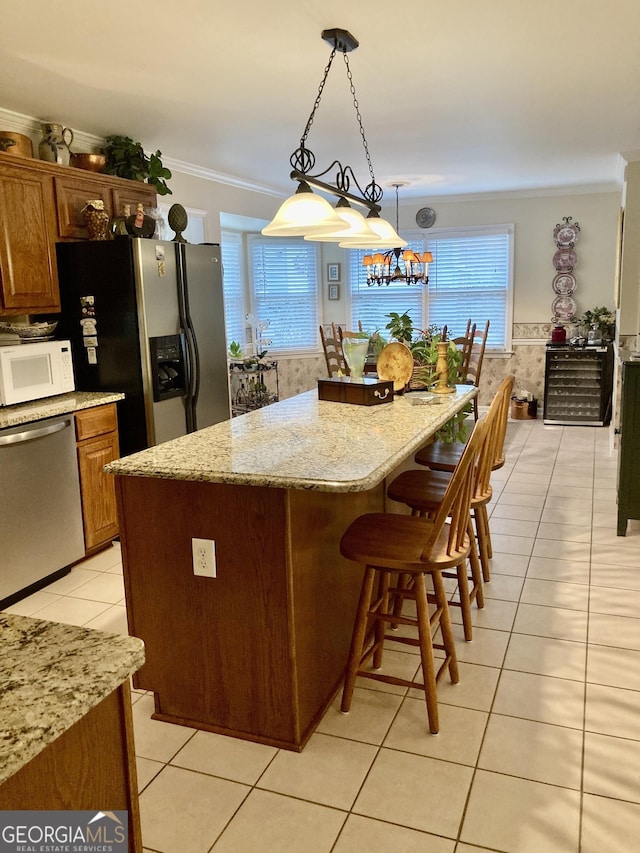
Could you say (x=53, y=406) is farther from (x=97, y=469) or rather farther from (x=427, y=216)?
(x=427, y=216)

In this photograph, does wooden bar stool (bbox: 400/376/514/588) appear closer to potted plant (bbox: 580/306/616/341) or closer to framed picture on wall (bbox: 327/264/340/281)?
potted plant (bbox: 580/306/616/341)

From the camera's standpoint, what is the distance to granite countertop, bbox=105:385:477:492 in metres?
1.95

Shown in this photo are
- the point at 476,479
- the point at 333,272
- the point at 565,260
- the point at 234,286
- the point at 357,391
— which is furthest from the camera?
the point at 333,272

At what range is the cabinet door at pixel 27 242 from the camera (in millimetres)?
3547

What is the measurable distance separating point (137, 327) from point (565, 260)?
5442mm

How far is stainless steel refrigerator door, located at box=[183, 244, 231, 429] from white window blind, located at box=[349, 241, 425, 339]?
13.3 ft

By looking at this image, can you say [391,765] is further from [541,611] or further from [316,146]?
[316,146]

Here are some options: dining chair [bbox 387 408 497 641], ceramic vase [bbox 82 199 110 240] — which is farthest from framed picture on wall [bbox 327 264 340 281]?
dining chair [bbox 387 408 497 641]

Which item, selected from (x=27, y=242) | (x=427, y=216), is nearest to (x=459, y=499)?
(x=27, y=242)

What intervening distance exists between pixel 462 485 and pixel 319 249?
22.0 ft

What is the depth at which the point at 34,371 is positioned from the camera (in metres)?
3.55

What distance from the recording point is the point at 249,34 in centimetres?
290

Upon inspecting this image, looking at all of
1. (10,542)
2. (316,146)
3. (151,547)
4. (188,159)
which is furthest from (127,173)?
(151,547)

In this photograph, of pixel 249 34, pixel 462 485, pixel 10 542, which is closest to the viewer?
pixel 462 485
